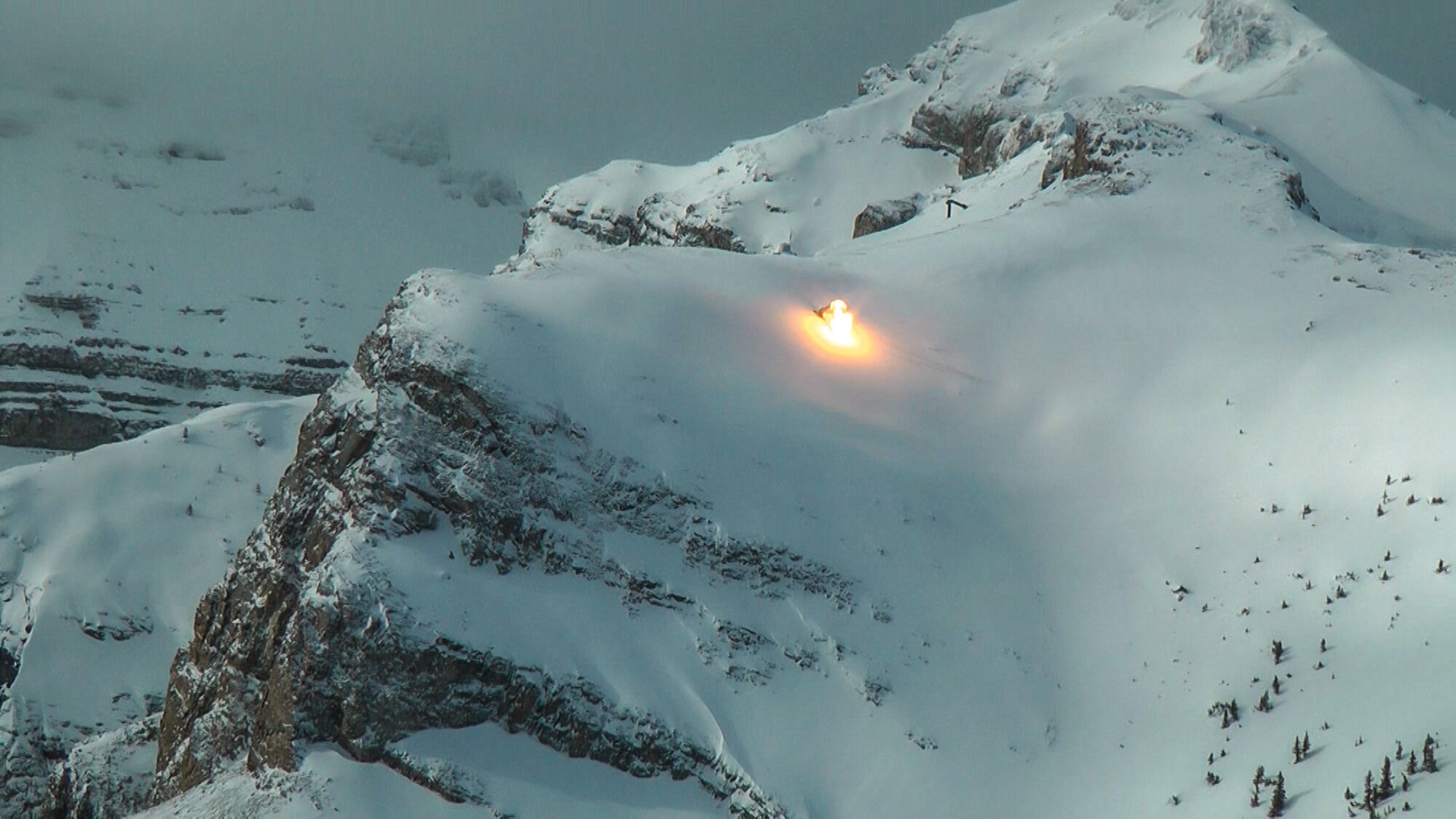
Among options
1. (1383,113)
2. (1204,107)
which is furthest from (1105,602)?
(1383,113)

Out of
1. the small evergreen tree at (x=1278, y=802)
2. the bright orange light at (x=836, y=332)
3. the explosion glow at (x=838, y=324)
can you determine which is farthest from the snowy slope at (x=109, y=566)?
the small evergreen tree at (x=1278, y=802)

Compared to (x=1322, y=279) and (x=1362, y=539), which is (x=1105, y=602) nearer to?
(x=1362, y=539)

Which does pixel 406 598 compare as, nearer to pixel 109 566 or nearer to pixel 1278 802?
pixel 1278 802

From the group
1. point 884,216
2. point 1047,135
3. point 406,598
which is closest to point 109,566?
point 884,216

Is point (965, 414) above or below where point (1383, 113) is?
below

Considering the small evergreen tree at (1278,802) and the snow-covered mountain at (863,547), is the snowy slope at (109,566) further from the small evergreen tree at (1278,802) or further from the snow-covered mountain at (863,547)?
the small evergreen tree at (1278,802)

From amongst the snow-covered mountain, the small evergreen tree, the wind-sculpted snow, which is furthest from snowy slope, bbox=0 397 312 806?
the small evergreen tree

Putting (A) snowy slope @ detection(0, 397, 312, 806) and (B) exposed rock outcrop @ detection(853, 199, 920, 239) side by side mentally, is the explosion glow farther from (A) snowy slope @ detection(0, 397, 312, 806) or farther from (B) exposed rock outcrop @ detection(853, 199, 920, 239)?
(A) snowy slope @ detection(0, 397, 312, 806)
